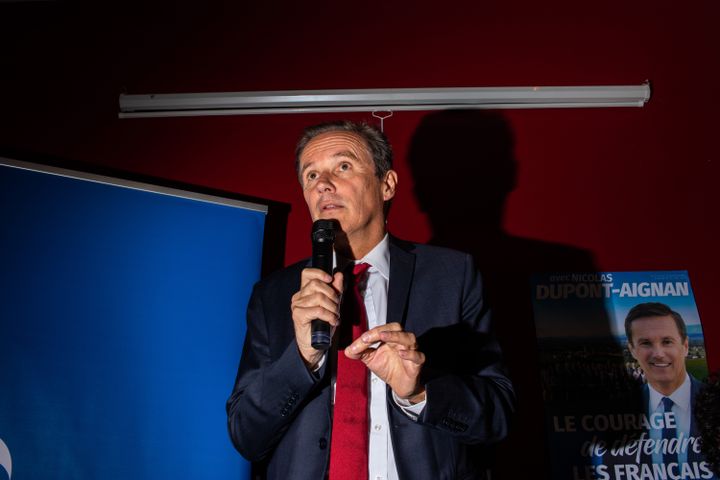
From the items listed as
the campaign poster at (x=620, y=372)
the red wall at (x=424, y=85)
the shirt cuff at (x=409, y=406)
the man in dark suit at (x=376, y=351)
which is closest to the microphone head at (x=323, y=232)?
the man in dark suit at (x=376, y=351)

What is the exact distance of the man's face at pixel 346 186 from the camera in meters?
1.84

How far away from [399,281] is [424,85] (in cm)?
162

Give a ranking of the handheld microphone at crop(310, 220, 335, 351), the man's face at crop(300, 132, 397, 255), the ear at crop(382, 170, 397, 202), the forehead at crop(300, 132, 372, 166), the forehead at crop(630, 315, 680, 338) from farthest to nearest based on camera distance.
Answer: the forehead at crop(630, 315, 680, 338) → the ear at crop(382, 170, 397, 202) → the forehead at crop(300, 132, 372, 166) → the man's face at crop(300, 132, 397, 255) → the handheld microphone at crop(310, 220, 335, 351)

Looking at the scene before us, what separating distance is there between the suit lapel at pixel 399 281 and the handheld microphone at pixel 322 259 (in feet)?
1.09

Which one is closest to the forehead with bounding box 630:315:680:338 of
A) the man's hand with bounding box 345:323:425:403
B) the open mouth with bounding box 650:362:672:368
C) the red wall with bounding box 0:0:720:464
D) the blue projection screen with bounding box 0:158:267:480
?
the open mouth with bounding box 650:362:672:368

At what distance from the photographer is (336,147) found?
6.45 ft

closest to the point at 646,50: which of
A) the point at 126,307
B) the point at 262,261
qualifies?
the point at 262,261

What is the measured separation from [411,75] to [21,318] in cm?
209

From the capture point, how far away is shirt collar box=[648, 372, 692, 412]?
8.19 ft

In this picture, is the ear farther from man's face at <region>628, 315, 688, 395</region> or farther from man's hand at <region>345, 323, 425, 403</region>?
man's face at <region>628, 315, 688, 395</region>

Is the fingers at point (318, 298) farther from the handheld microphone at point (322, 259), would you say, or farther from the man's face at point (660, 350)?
the man's face at point (660, 350)

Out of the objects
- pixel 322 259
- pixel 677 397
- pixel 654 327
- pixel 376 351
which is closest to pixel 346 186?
pixel 322 259

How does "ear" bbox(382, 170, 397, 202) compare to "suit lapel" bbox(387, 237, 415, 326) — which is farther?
→ "ear" bbox(382, 170, 397, 202)

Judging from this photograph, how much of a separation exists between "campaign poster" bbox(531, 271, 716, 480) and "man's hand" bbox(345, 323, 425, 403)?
1311 millimetres
